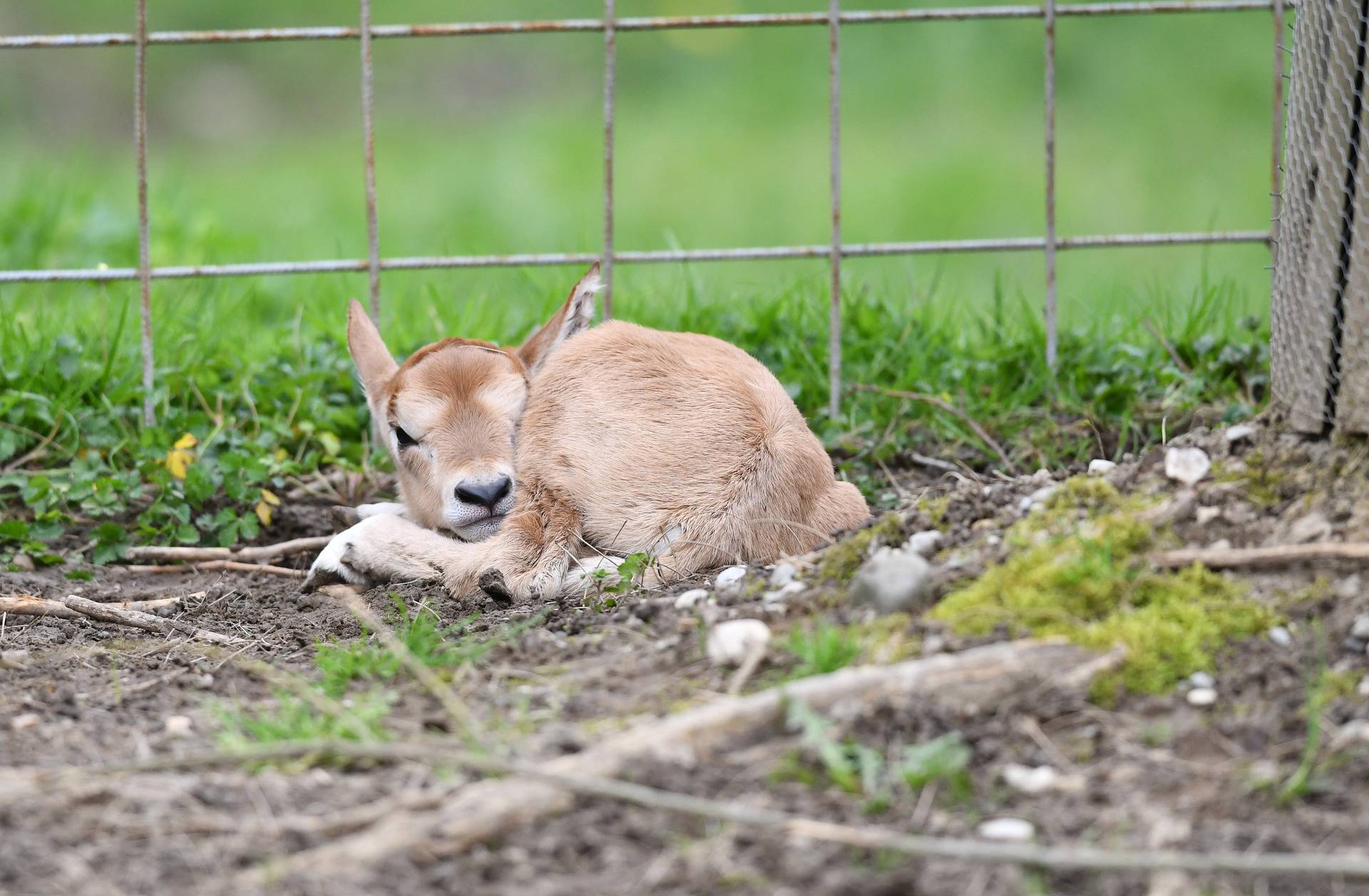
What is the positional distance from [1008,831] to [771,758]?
479mm

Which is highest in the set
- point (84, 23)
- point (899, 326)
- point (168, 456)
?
point (84, 23)

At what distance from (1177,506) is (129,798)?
8.11 feet

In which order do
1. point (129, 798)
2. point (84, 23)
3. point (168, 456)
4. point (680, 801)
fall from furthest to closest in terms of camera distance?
point (84, 23), point (168, 456), point (129, 798), point (680, 801)

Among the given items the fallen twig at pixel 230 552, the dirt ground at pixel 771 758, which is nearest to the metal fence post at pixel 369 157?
the fallen twig at pixel 230 552

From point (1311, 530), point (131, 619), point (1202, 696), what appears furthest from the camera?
point (131, 619)

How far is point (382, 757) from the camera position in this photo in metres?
2.89

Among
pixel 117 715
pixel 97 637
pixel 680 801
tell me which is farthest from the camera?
pixel 97 637

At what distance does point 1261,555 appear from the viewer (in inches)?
130

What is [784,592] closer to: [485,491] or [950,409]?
[485,491]

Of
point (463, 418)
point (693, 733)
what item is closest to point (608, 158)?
point (463, 418)

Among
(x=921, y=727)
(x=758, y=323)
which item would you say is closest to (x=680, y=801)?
(x=921, y=727)

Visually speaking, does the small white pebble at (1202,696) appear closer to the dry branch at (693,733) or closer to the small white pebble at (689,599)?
the dry branch at (693,733)

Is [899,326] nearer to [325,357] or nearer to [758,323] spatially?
[758,323]

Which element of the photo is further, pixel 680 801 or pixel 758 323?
pixel 758 323
